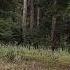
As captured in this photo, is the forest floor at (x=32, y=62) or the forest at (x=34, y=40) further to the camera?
the forest at (x=34, y=40)

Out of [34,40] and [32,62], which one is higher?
[32,62]

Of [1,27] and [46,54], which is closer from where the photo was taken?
[46,54]

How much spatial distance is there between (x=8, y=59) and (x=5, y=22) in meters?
9.62

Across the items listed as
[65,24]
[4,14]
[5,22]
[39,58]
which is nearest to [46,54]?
[39,58]

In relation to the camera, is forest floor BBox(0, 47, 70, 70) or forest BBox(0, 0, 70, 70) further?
forest BBox(0, 0, 70, 70)

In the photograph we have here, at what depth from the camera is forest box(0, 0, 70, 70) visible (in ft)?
29.2

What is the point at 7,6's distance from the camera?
2323 cm

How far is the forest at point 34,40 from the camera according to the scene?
350 inches

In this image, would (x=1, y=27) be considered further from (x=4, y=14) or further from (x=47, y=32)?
(x=47, y=32)

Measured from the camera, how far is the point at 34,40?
2000 centimetres

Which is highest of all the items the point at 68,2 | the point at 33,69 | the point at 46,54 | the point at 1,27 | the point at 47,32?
the point at 68,2

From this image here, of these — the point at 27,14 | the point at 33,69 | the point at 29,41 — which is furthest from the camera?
the point at 27,14

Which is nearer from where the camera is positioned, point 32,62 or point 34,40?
point 32,62

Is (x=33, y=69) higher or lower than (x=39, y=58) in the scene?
higher
